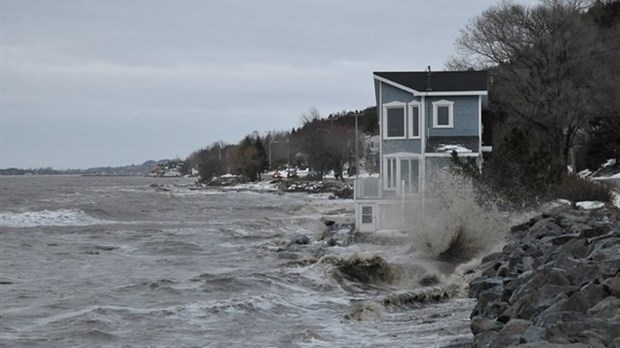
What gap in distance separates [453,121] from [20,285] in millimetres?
19132

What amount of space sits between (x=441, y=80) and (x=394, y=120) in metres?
2.76

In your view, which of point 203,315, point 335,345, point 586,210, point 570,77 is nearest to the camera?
point 335,345

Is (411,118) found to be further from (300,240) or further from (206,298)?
(206,298)

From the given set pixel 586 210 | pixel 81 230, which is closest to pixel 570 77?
pixel 586 210

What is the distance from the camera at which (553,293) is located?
32.9ft

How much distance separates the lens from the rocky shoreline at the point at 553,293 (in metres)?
7.66

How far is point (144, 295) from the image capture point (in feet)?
54.6

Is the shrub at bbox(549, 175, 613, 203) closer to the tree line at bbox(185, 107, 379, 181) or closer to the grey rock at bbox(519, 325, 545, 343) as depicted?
the grey rock at bbox(519, 325, 545, 343)

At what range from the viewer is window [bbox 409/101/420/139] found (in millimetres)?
31781

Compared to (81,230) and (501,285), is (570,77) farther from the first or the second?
(501,285)

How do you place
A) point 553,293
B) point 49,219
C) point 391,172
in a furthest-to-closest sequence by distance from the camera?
point 49,219
point 391,172
point 553,293

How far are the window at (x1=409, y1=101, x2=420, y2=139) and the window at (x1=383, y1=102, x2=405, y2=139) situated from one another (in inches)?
12.0

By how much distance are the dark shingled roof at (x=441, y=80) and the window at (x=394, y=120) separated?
99cm

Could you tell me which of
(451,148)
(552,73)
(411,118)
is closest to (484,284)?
(451,148)
